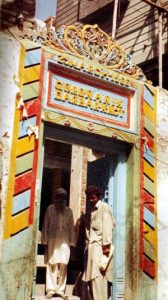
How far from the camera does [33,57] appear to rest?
594 centimetres

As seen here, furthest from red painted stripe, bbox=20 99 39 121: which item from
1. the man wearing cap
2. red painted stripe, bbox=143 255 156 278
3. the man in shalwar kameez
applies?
red painted stripe, bbox=143 255 156 278

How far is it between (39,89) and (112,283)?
3148mm

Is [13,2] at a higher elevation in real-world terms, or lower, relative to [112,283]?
higher

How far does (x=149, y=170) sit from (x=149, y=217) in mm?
775

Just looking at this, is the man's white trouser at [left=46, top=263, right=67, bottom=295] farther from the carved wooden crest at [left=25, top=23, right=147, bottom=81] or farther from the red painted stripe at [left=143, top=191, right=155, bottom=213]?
the carved wooden crest at [left=25, top=23, right=147, bottom=81]

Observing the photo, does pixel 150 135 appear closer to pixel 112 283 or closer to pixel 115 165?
pixel 115 165

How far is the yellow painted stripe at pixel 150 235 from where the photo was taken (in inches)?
257

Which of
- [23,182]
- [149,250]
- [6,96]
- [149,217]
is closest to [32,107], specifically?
[6,96]

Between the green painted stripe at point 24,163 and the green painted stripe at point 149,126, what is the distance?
7.48 feet

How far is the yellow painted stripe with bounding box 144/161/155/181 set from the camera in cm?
677

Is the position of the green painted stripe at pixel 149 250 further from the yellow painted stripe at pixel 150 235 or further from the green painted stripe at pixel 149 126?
the green painted stripe at pixel 149 126

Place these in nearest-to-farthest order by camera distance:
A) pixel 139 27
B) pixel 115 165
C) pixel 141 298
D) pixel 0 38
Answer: pixel 0 38
pixel 141 298
pixel 115 165
pixel 139 27

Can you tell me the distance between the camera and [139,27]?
1132 centimetres

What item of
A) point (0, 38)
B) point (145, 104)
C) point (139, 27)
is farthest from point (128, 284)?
point (139, 27)
